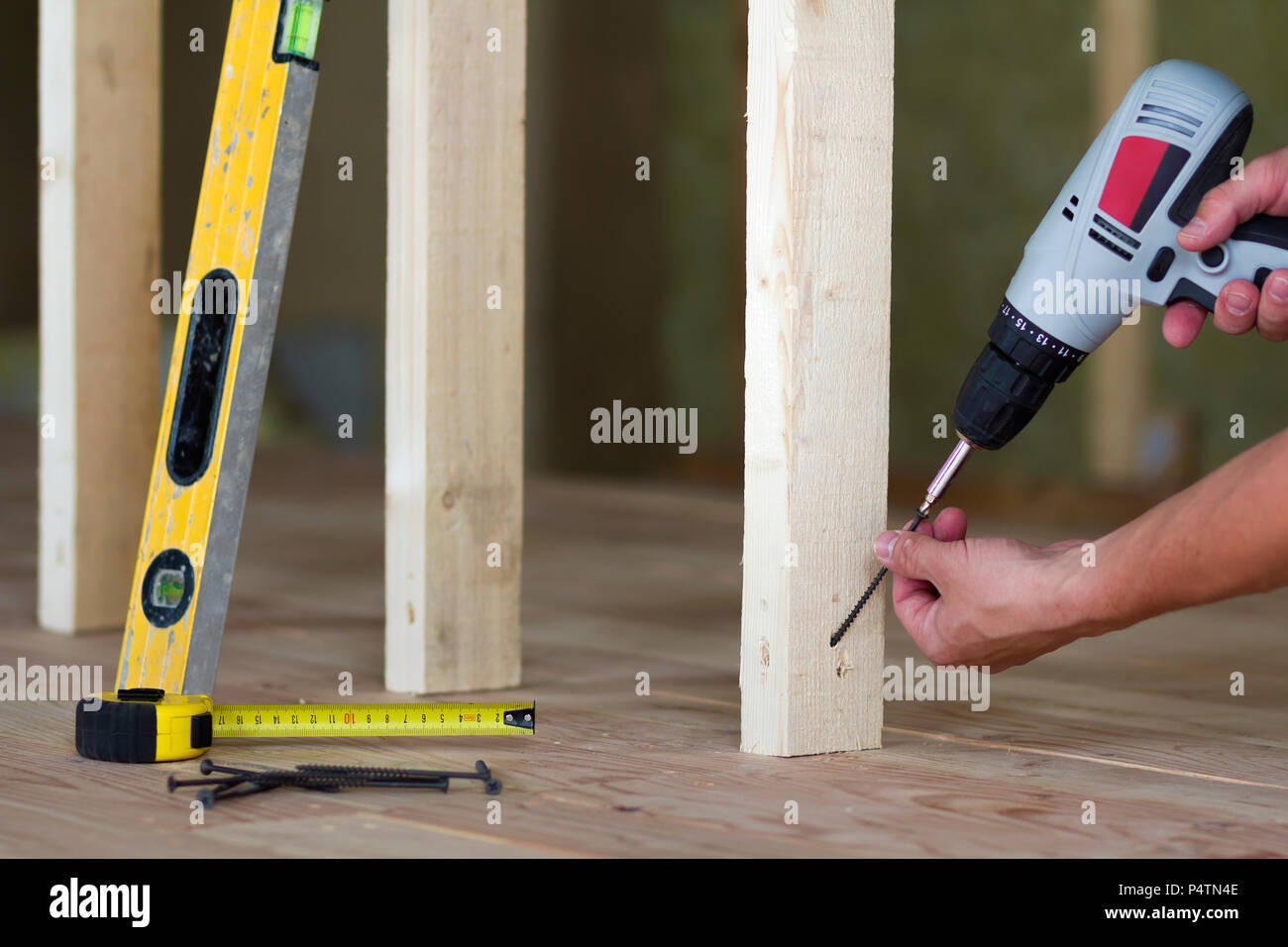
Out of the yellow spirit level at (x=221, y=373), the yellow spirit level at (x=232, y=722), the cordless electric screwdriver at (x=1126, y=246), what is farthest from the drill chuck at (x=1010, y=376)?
the yellow spirit level at (x=221, y=373)

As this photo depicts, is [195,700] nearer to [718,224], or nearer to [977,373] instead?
[977,373]

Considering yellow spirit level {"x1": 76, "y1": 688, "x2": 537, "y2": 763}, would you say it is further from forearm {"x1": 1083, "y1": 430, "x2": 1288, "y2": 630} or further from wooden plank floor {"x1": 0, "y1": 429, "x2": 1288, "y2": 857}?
forearm {"x1": 1083, "y1": 430, "x2": 1288, "y2": 630}

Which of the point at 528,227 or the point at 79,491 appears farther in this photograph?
the point at 528,227

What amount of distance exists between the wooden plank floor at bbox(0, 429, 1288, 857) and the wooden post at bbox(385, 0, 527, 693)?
0.09 metres

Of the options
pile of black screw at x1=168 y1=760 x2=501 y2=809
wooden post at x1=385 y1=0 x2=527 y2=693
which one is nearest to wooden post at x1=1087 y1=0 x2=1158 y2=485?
A: wooden post at x1=385 y1=0 x2=527 y2=693

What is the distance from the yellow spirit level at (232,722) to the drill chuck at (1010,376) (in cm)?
47

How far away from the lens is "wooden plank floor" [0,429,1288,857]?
108 cm

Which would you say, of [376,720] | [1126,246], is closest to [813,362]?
[1126,246]

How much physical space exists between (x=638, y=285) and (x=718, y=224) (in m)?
0.39

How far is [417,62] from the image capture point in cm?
158

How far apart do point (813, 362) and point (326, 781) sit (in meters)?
0.54

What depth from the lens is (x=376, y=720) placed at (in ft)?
4.49

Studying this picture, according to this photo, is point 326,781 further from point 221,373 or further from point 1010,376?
point 1010,376

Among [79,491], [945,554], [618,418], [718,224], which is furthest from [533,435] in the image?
[945,554]
